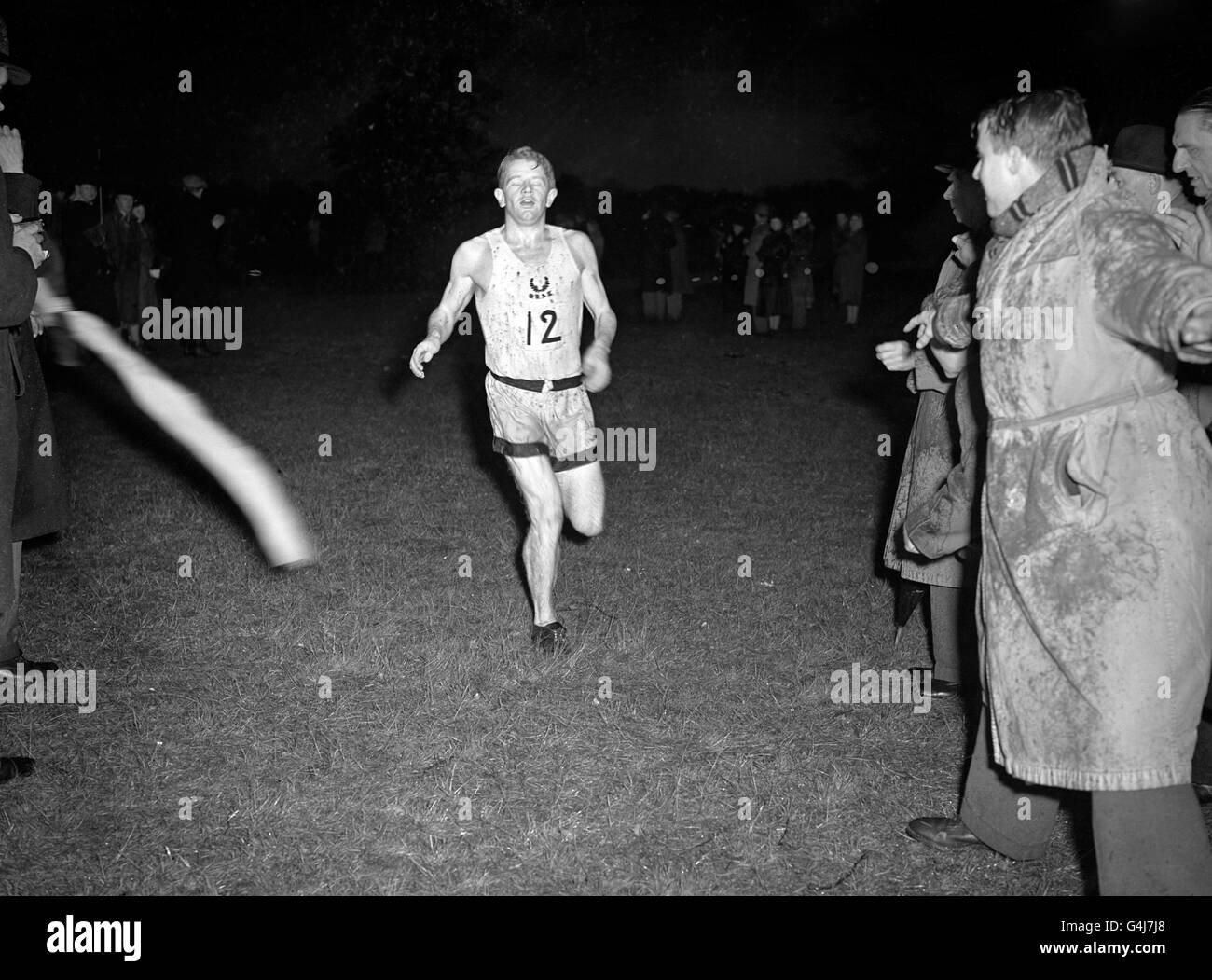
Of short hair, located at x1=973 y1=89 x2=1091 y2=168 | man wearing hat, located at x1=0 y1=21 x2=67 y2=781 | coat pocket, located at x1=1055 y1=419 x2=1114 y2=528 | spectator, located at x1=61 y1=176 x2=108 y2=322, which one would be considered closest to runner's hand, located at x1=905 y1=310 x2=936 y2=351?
short hair, located at x1=973 y1=89 x2=1091 y2=168

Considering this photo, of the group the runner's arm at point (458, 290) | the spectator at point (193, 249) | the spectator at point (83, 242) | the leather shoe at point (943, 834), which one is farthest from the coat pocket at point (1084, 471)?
the spectator at point (83, 242)

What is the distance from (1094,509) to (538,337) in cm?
284

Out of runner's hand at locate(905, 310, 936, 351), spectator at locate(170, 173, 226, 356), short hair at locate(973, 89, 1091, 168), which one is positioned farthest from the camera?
spectator at locate(170, 173, 226, 356)

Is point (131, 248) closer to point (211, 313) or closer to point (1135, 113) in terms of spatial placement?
point (211, 313)

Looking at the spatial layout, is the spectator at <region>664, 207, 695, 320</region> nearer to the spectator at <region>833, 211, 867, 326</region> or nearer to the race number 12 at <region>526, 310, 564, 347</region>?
the spectator at <region>833, 211, 867, 326</region>

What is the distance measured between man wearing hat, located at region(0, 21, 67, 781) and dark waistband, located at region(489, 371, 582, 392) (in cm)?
196

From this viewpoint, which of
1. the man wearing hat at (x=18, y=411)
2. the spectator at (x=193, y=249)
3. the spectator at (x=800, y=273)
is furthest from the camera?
the spectator at (x=800, y=273)

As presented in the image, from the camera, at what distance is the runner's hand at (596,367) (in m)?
4.91

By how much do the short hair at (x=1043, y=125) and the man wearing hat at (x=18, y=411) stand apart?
3.33 m

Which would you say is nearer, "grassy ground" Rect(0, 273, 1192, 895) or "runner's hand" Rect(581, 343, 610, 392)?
"grassy ground" Rect(0, 273, 1192, 895)

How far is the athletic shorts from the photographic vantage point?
4957 mm

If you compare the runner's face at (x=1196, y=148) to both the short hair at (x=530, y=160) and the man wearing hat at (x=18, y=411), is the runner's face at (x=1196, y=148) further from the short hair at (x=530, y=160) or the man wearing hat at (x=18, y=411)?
the man wearing hat at (x=18, y=411)

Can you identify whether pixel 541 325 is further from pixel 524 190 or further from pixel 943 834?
pixel 943 834
